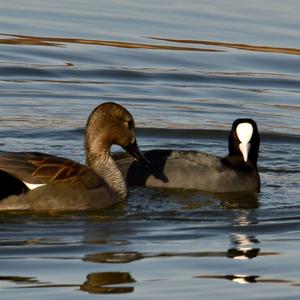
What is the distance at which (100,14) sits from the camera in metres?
22.1

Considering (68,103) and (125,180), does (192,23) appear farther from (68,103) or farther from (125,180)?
(125,180)

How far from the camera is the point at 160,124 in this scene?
54.4 feet

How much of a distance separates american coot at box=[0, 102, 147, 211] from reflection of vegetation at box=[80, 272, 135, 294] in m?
2.24

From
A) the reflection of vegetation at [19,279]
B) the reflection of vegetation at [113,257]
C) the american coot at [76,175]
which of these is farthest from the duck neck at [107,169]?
the reflection of vegetation at [19,279]

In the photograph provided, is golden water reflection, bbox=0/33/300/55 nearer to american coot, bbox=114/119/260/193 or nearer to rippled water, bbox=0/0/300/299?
rippled water, bbox=0/0/300/299

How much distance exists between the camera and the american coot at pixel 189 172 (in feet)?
45.6

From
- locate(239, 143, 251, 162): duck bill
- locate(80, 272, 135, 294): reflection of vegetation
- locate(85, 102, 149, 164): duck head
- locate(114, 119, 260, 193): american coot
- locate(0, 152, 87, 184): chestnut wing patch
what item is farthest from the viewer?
locate(239, 143, 251, 162): duck bill

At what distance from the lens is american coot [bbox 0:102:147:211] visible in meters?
12.1

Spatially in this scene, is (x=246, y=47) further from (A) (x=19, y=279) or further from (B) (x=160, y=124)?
(A) (x=19, y=279)

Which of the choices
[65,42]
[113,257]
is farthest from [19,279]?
[65,42]

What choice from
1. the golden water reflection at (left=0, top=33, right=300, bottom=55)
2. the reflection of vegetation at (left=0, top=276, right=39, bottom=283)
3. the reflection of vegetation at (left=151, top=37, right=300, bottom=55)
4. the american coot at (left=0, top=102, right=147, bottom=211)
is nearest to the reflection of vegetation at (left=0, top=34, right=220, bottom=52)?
the golden water reflection at (left=0, top=33, right=300, bottom=55)

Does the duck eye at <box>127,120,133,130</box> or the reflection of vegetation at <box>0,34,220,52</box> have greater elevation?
the reflection of vegetation at <box>0,34,220,52</box>

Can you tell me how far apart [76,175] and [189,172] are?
1739 millimetres

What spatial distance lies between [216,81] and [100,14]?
12.6ft
